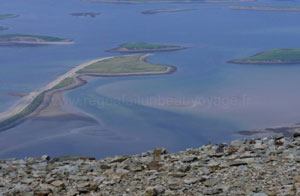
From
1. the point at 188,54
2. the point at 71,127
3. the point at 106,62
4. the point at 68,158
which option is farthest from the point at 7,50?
the point at 68,158

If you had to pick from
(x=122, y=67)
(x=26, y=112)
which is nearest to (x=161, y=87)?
(x=122, y=67)

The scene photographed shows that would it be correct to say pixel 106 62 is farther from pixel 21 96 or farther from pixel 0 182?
pixel 0 182

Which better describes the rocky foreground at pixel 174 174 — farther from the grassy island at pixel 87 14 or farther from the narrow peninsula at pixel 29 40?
the grassy island at pixel 87 14

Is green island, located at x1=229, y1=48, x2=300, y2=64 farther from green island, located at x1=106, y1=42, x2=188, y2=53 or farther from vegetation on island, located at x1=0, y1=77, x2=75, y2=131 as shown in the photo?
vegetation on island, located at x1=0, y1=77, x2=75, y2=131

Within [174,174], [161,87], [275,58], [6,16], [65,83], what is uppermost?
[6,16]

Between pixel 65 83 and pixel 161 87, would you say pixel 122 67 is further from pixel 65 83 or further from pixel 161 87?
pixel 161 87

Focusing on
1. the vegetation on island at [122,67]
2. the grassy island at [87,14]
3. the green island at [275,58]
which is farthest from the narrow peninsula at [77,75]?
the grassy island at [87,14]

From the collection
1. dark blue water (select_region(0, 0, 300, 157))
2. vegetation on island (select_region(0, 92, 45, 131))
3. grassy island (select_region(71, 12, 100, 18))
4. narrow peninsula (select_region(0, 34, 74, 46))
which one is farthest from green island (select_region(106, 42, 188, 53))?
grassy island (select_region(71, 12, 100, 18))
